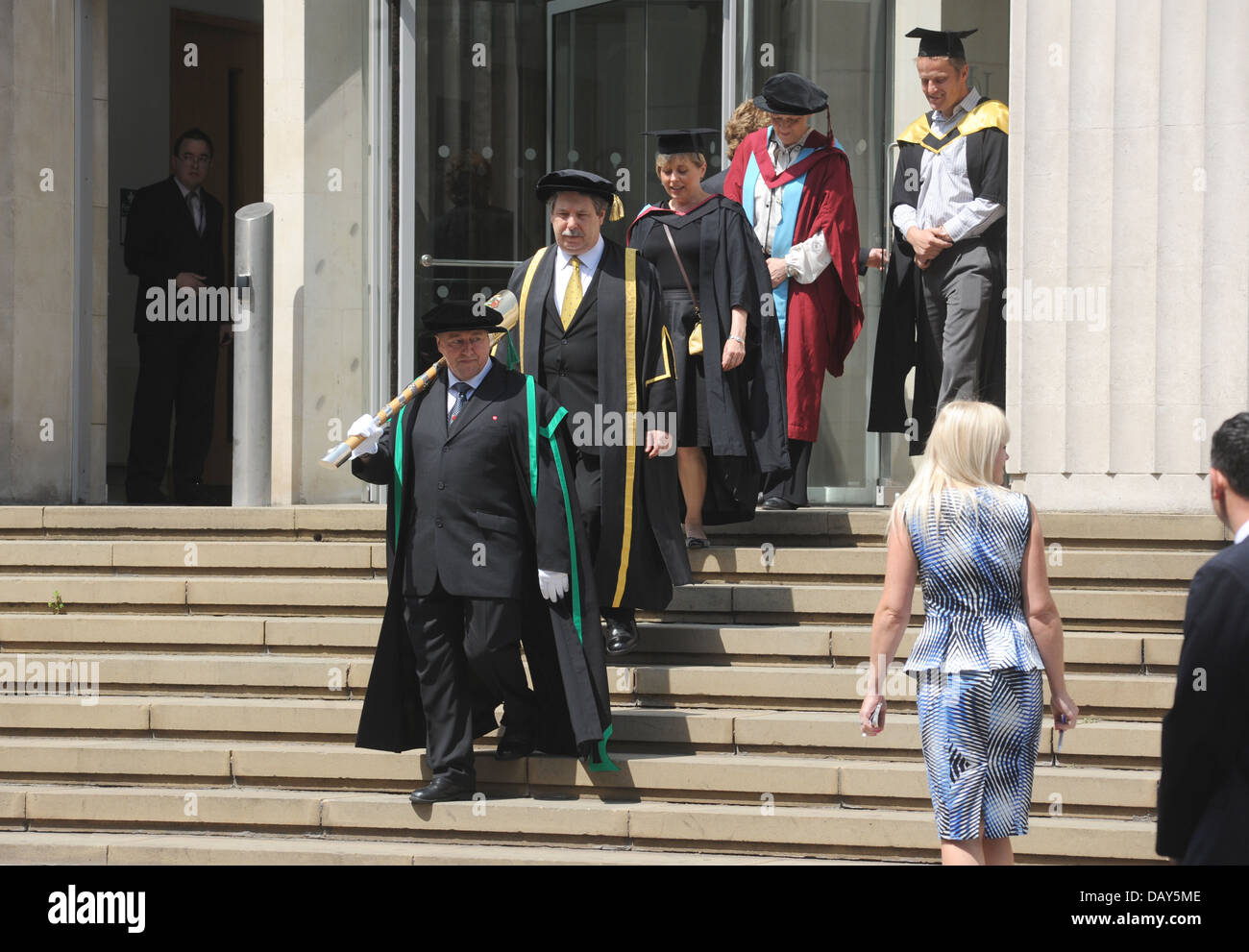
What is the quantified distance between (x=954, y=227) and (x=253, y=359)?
3902 mm

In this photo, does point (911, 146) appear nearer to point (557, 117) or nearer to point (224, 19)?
point (557, 117)

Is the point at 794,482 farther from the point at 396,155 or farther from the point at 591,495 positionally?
the point at 396,155

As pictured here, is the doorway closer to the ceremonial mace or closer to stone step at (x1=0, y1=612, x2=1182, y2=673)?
stone step at (x1=0, y1=612, x2=1182, y2=673)

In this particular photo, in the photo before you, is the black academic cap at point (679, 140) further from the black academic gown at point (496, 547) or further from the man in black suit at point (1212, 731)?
the man in black suit at point (1212, 731)

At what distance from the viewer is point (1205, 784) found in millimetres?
3277

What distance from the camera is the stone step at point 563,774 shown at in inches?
236

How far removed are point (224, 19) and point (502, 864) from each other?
8943 millimetres

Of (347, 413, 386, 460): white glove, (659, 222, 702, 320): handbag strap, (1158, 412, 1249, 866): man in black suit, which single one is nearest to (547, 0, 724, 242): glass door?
(659, 222, 702, 320): handbag strap

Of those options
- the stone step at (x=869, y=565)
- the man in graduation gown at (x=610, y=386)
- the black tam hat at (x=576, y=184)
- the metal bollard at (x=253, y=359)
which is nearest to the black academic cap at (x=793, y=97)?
the man in graduation gown at (x=610, y=386)

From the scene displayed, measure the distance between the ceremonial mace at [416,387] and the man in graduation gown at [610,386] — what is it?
0.22 metres

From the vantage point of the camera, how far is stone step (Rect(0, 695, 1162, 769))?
6199 mm

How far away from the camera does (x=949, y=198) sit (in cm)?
796
